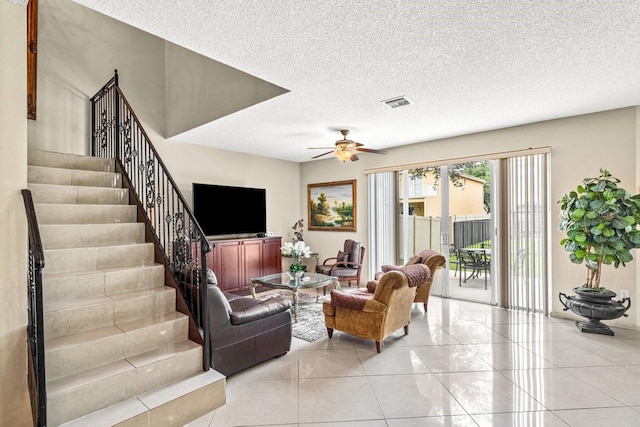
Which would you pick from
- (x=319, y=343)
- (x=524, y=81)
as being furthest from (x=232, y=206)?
(x=524, y=81)

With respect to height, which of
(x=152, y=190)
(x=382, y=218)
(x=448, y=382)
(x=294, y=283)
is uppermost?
(x=152, y=190)


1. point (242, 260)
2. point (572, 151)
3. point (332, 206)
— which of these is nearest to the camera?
point (572, 151)

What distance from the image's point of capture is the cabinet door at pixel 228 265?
5.45m

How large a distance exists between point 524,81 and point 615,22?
0.96 meters

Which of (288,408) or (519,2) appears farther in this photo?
(288,408)

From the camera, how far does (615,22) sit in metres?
2.15

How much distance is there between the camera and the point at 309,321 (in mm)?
4297

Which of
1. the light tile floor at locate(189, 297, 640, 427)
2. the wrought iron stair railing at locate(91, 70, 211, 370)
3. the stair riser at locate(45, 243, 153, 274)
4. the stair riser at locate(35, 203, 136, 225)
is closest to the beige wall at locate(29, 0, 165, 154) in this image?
the wrought iron stair railing at locate(91, 70, 211, 370)

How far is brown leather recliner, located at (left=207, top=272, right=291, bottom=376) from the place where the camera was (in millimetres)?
2730

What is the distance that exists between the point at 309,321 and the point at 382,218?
9.35 ft

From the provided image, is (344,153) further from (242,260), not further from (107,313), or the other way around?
(107,313)

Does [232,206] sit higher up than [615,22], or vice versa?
[615,22]

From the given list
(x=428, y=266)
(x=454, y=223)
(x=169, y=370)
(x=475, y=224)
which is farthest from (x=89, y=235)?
(x=475, y=224)

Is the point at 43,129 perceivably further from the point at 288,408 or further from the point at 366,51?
the point at 288,408
